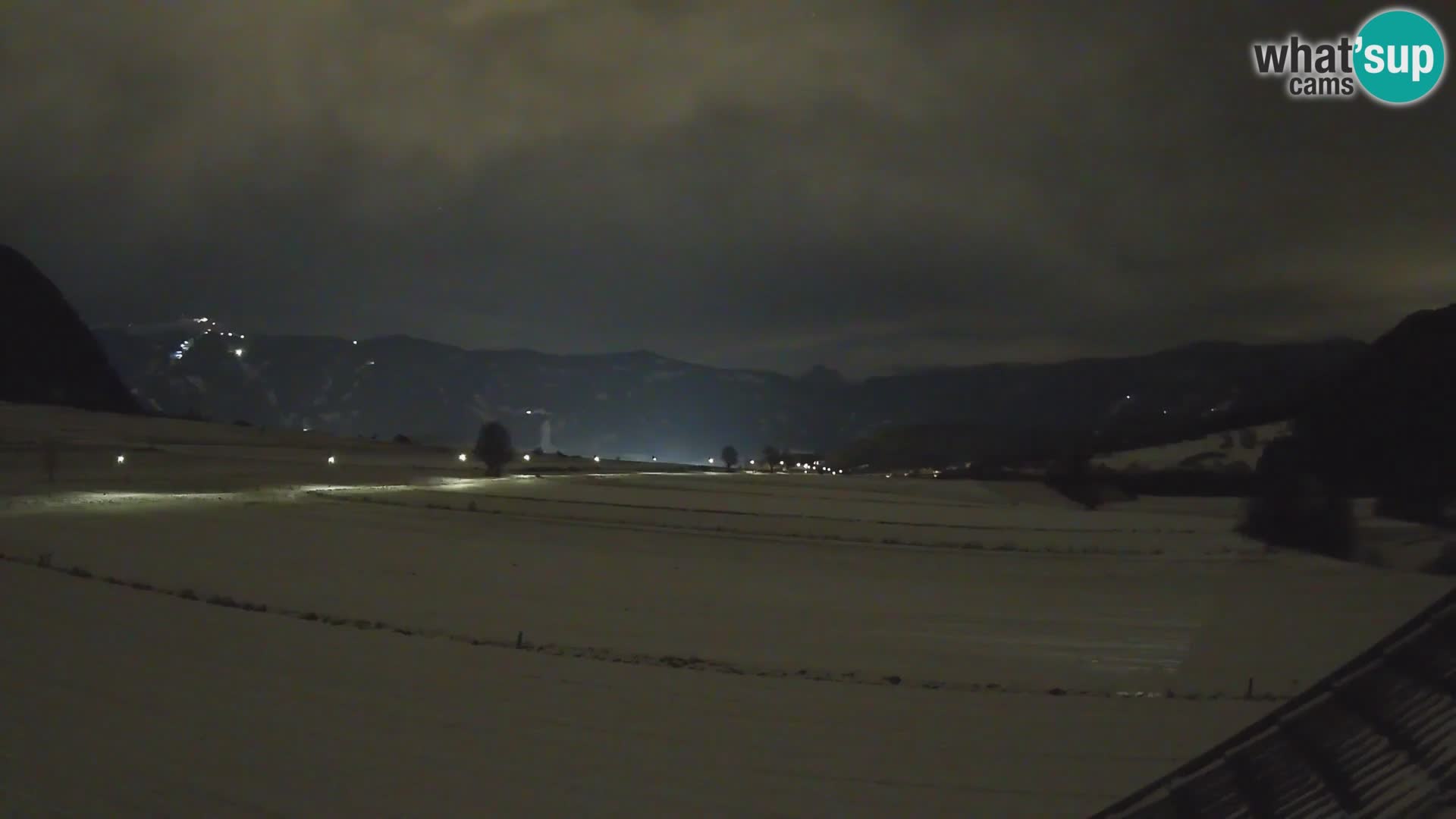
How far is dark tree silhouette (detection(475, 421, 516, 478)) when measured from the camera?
71875 mm

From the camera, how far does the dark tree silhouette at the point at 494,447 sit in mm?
71875

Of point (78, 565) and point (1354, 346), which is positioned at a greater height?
point (1354, 346)

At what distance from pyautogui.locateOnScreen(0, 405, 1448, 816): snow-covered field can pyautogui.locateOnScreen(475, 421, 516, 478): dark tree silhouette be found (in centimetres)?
3781

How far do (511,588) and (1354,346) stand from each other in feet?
679

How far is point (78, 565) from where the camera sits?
20422mm

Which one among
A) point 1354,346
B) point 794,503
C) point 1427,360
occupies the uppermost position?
point 1354,346

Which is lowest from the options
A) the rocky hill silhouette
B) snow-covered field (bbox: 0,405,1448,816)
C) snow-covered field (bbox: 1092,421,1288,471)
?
snow-covered field (bbox: 0,405,1448,816)

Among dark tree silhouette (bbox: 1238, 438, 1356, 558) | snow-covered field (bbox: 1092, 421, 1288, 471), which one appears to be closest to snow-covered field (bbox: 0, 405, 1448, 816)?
dark tree silhouette (bbox: 1238, 438, 1356, 558)

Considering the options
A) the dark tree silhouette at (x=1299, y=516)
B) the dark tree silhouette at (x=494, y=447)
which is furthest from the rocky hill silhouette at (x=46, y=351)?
the dark tree silhouette at (x=1299, y=516)

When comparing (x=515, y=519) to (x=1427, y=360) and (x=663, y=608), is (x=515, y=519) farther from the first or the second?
(x=1427, y=360)

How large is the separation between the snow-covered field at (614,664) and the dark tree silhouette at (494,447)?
37.8m

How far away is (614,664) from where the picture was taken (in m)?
13.0

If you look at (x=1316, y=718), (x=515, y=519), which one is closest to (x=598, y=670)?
(x=1316, y=718)

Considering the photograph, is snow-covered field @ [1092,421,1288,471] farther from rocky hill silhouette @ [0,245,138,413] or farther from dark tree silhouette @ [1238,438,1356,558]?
rocky hill silhouette @ [0,245,138,413]
